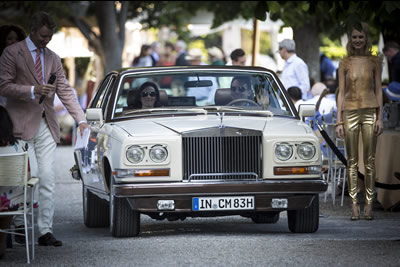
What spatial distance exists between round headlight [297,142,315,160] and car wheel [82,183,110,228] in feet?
8.58

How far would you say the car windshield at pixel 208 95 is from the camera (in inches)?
451

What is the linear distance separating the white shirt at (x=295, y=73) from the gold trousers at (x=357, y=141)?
5.17 meters

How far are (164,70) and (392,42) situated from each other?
535 cm

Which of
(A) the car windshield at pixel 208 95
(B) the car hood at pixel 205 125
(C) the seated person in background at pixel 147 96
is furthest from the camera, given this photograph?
(C) the seated person in background at pixel 147 96

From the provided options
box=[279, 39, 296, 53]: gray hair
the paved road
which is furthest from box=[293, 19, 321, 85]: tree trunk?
the paved road

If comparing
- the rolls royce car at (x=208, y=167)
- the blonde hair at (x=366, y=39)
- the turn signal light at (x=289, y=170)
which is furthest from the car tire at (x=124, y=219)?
the blonde hair at (x=366, y=39)

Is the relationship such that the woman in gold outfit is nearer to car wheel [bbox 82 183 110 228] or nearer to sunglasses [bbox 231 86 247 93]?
sunglasses [bbox 231 86 247 93]

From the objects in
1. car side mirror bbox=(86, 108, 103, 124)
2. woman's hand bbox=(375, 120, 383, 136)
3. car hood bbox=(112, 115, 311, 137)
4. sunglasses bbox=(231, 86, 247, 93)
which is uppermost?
sunglasses bbox=(231, 86, 247, 93)

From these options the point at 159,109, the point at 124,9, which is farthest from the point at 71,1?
the point at 159,109

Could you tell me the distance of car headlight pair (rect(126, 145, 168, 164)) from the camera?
10375 millimetres

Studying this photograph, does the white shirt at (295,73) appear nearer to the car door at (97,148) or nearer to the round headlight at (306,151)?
the car door at (97,148)

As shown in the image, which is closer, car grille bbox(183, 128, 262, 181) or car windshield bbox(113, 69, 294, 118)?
car grille bbox(183, 128, 262, 181)

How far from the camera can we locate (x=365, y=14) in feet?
45.2

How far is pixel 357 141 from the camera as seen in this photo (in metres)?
12.4
